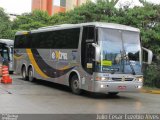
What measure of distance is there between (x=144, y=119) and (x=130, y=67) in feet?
17.8

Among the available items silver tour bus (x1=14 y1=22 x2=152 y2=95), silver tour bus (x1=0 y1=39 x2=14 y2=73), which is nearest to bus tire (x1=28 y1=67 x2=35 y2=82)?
silver tour bus (x1=14 y1=22 x2=152 y2=95)

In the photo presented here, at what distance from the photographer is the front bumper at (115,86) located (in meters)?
16.0

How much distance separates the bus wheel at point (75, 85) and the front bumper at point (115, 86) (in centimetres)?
171

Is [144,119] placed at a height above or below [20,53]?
below

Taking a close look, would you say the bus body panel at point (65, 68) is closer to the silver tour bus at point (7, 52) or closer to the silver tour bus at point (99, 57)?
the silver tour bus at point (99, 57)

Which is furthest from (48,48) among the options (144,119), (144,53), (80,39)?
(144,119)

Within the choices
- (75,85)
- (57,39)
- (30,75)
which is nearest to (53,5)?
(30,75)

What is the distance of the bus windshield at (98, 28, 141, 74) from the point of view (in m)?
16.2

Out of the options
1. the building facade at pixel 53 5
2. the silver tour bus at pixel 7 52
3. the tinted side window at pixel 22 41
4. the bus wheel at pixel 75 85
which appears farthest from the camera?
the building facade at pixel 53 5

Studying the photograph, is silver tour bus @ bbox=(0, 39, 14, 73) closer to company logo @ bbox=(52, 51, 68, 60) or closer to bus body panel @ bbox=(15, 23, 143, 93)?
bus body panel @ bbox=(15, 23, 143, 93)

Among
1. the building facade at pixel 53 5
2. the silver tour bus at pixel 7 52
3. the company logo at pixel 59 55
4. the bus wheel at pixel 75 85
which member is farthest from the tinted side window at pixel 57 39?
the building facade at pixel 53 5

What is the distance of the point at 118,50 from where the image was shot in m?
16.5

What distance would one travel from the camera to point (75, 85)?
17.9m

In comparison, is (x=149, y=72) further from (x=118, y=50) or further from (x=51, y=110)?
(x=51, y=110)
